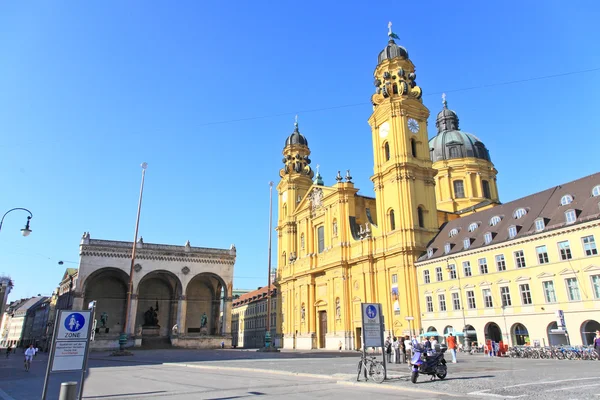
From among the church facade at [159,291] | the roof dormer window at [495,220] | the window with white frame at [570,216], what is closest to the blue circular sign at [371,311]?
the window with white frame at [570,216]

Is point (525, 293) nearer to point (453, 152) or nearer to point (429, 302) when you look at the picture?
point (429, 302)

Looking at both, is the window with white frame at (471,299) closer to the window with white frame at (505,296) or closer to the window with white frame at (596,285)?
the window with white frame at (505,296)

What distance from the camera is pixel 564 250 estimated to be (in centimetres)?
3130

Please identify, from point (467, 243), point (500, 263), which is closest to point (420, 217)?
point (467, 243)

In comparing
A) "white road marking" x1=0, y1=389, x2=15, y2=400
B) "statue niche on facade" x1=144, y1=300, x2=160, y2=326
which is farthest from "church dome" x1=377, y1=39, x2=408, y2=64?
"white road marking" x1=0, y1=389, x2=15, y2=400

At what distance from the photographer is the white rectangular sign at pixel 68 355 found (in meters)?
10.1

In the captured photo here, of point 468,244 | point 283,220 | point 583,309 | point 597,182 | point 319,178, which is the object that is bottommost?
point 583,309

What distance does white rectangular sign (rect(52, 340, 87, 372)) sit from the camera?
10062 millimetres

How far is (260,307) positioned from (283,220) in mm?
24834

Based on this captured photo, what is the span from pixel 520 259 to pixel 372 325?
22.9m

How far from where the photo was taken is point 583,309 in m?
29.4

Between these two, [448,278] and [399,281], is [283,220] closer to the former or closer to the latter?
[399,281]

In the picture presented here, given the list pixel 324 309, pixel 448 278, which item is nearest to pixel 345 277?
pixel 324 309

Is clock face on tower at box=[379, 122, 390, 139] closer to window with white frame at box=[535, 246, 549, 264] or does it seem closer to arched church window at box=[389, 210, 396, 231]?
arched church window at box=[389, 210, 396, 231]
